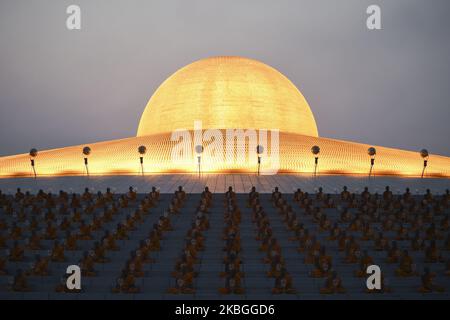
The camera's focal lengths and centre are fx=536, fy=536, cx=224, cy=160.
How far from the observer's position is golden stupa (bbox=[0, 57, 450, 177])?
1076 inches

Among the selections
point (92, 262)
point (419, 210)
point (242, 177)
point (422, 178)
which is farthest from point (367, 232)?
point (422, 178)

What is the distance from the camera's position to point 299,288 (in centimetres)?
1155

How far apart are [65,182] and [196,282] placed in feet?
46.2

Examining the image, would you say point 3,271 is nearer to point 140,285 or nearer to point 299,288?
point 140,285

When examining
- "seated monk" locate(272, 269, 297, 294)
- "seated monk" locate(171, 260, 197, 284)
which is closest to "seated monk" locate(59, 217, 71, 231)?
"seated monk" locate(171, 260, 197, 284)

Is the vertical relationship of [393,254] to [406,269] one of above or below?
above

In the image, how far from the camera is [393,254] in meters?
12.8

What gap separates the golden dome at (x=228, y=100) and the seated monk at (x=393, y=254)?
22.7 metres

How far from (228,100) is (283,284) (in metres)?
25.6

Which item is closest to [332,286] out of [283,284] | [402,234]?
[283,284]

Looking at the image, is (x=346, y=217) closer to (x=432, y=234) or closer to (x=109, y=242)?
(x=432, y=234)

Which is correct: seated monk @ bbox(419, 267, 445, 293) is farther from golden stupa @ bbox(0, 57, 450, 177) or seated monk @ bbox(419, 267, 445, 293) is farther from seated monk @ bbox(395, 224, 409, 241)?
golden stupa @ bbox(0, 57, 450, 177)

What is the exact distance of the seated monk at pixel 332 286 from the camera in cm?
1119

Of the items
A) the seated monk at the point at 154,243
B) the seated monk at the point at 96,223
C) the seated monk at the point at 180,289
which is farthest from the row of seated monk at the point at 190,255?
the seated monk at the point at 96,223
